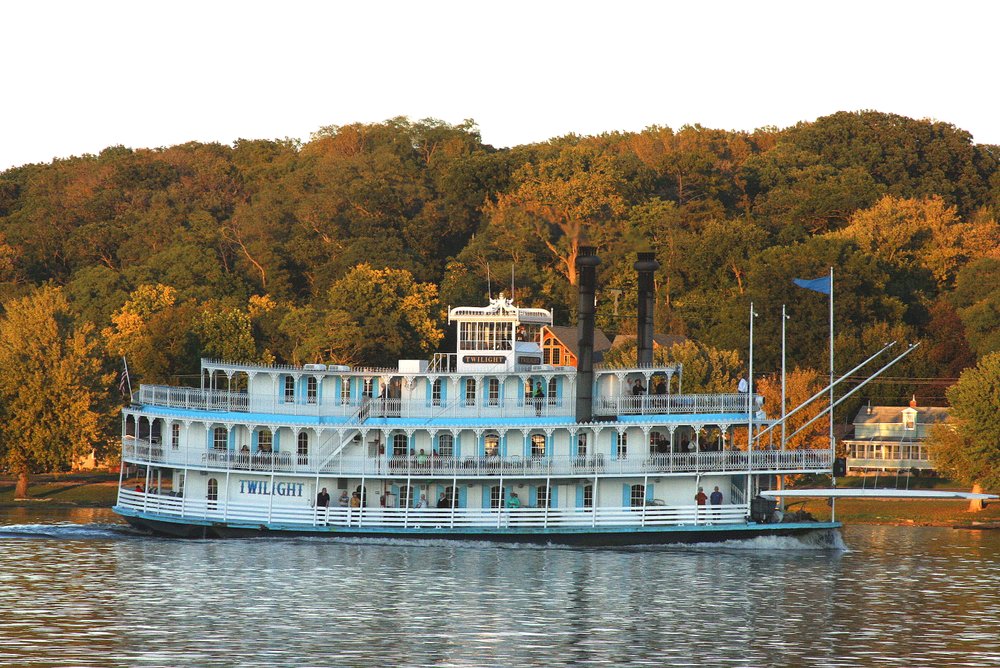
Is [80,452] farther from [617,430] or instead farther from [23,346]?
[617,430]

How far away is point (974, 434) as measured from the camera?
70.3 meters

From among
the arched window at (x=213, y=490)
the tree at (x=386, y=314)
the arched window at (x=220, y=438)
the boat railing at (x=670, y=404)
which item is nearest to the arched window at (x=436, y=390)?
the boat railing at (x=670, y=404)

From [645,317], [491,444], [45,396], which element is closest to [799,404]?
[645,317]

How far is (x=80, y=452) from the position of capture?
7269 cm

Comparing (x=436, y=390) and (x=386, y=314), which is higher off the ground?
(x=386, y=314)

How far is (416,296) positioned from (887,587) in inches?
2274

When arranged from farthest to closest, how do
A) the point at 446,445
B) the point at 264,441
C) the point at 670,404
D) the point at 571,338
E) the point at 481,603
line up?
the point at 571,338 → the point at 264,441 → the point at 446,445 → the point at 670,404 → the point at 481,603

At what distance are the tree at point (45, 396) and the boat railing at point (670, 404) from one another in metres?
29.1

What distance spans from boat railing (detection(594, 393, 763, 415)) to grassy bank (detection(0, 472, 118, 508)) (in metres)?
29.6

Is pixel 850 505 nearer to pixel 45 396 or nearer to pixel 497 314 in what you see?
pixel 497 314

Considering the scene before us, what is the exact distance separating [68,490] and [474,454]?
97.5 ft

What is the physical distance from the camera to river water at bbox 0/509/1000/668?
32906 millimetres

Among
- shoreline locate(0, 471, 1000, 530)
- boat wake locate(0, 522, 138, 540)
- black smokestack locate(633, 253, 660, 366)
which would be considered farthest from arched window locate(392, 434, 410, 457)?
shoreline locate(0, 471, 1000, 530)

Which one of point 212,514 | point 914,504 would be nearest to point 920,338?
point 914,504
